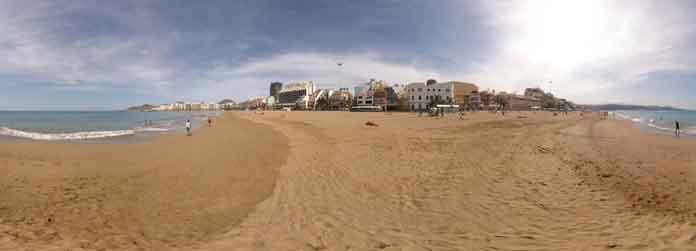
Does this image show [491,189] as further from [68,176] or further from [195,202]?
[68,176]

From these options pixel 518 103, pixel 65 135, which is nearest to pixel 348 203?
pixel 65 135

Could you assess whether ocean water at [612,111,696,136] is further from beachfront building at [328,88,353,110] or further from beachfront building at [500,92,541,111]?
beachfront building at [328,88,353,110]

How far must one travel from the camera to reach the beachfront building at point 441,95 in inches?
3292

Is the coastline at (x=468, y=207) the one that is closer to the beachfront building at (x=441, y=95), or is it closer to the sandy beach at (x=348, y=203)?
the sandy beach at (x=348, y=203)

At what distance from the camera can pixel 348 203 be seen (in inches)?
219

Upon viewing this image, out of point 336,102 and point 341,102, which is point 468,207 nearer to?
point 341,102

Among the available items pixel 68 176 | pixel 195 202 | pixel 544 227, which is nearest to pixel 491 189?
pixel 544 227

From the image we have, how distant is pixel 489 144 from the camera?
43.0ft

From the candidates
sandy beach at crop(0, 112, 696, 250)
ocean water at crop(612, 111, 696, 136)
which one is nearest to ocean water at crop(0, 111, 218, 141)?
sandy beach at crop(0, 112, 696, 250)

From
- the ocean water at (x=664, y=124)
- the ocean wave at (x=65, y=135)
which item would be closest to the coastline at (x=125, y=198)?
the ocean wave at (x=65, y=135)

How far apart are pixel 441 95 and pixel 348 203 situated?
8490 centimetres

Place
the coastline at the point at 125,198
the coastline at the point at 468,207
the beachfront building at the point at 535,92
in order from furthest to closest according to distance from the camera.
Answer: the beachfront building at the point at 535,92
the coastline at the point at 125,198
the coastline at the point at 468,207

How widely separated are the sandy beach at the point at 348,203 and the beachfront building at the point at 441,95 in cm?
7574

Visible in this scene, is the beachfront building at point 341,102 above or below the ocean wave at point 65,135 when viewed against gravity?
above
